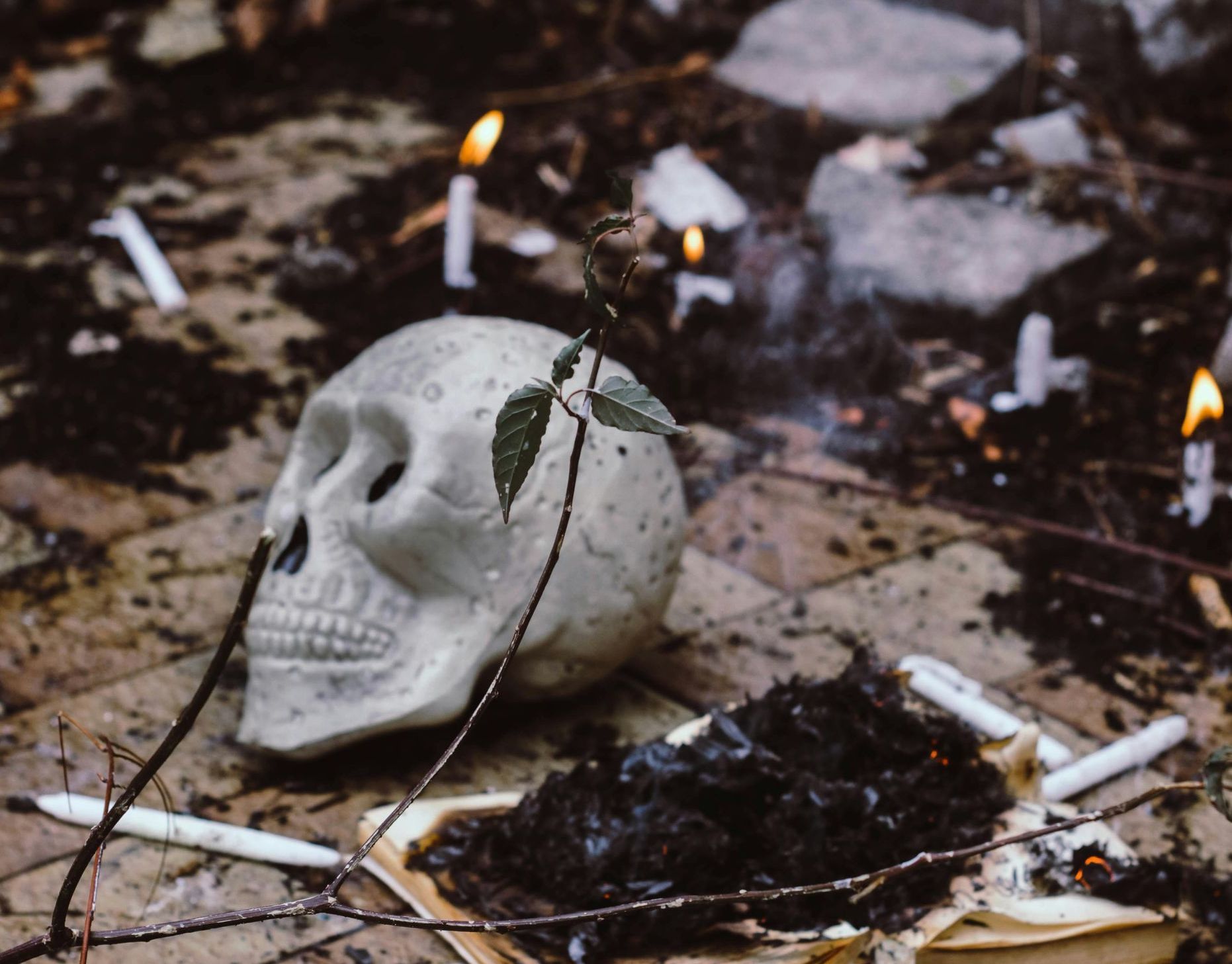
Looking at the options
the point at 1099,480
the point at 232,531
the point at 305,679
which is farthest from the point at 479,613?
the point at 1099,480

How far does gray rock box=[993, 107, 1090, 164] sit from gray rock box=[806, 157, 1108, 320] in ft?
1.34

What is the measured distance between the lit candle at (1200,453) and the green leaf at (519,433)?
2.36 metres

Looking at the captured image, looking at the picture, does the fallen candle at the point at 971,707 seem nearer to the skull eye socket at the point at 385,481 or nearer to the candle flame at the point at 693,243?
the skull eye socket at the point at 385,481

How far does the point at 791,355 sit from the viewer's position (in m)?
4.30

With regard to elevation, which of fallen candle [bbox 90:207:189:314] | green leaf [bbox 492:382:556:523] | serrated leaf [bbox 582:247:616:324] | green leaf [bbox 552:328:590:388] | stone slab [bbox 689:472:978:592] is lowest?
stone slab [bbox 689:472:978:592]

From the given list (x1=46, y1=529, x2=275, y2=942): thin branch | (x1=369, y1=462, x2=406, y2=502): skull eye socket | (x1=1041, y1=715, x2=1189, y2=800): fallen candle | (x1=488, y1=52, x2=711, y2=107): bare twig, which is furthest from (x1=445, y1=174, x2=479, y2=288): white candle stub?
(x1=46, y1=529, x2=275, y2=942): thin branch

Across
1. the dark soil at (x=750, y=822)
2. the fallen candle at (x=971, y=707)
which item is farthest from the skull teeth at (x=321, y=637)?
the fallen candle at (x=971, y=707)

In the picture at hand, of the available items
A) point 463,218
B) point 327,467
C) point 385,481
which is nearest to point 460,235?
point 463,218

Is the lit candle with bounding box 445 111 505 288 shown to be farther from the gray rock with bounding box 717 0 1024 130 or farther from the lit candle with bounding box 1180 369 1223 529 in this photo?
the lit candle with bounding box 1180 369 1223 529

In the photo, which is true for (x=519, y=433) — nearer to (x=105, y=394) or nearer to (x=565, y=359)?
(x=565, y=359)

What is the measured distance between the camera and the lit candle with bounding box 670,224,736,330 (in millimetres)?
4410

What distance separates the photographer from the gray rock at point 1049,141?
203 inches

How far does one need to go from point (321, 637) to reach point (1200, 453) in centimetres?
210

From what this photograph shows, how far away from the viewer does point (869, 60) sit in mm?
5645
